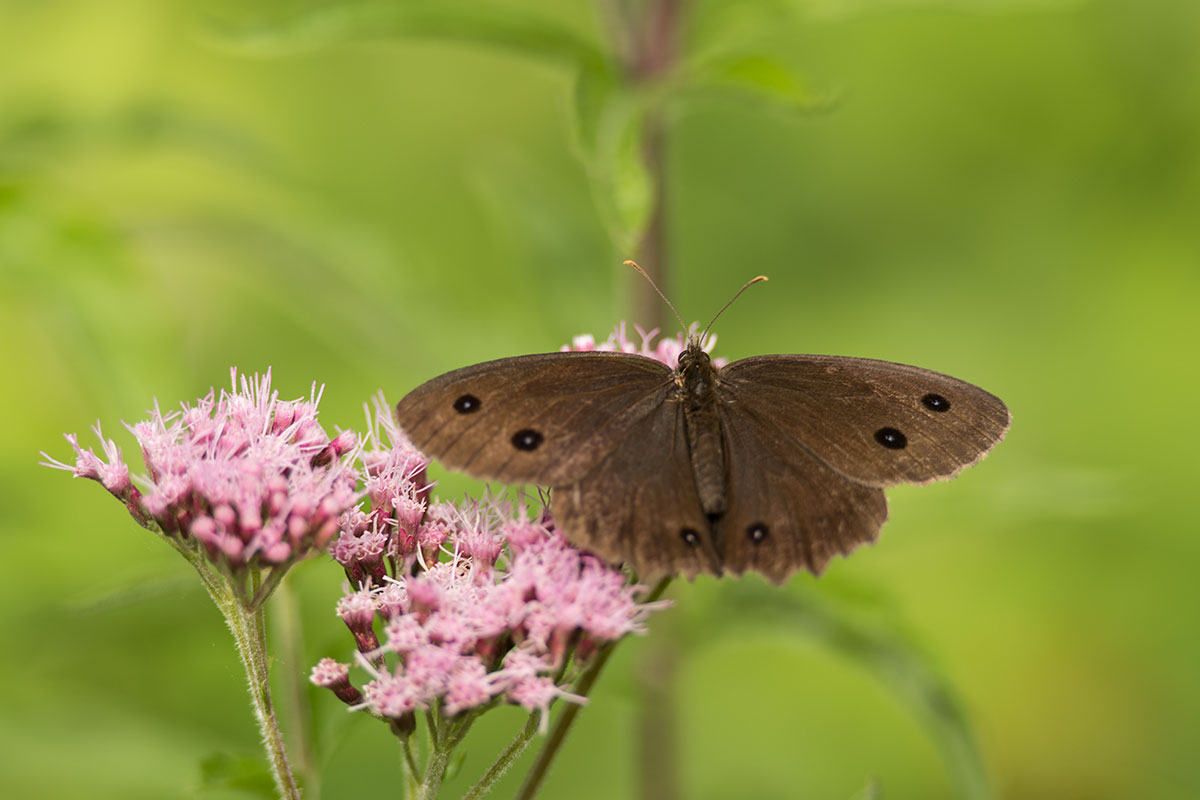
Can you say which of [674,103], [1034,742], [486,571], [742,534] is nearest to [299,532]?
[486,571]

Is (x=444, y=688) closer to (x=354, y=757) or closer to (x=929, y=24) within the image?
(x=354, y=757)

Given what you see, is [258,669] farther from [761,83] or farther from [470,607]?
[761,83]

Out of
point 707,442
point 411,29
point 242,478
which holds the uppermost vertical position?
point 411,29

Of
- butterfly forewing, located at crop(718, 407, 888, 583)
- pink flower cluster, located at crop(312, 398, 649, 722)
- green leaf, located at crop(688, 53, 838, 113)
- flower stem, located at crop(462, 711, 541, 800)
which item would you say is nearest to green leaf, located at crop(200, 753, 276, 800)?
pink flower cluster, located at crop(312, 398, 649, 722)

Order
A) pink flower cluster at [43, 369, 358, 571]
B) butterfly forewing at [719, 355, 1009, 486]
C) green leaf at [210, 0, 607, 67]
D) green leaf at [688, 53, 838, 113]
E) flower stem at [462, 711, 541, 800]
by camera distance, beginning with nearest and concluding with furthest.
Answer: flower stem at [462, 711, 541, 800], pink flower cluster at [43, 369, 358, 571], butterfly forewing at [719, 355, 1009, 486], green leaf at [688, 53, 838, 113], green leaf at [210, 0, 607, 67]

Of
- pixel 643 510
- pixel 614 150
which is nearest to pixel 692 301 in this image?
pixel 614 150

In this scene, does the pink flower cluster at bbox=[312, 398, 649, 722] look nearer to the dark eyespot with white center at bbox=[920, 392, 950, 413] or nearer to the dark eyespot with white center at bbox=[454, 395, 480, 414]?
the dark eyespot with white center at bbox=[454, 395, 480, 414]
